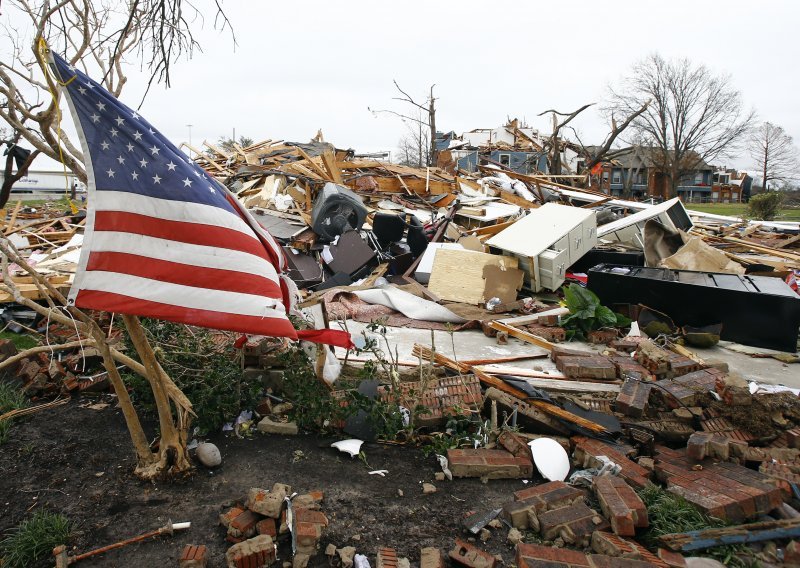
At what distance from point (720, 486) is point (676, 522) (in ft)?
1.66

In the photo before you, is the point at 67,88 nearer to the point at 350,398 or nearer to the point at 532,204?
the point at 350,398

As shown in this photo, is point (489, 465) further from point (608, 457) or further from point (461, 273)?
point (461, 273)

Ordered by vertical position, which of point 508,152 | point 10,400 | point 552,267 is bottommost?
point 10,400

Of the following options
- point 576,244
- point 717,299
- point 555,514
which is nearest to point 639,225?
point 576,244

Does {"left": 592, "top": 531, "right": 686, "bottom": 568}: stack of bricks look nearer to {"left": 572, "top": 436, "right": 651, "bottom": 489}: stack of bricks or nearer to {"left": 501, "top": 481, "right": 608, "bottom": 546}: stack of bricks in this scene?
{"left": 501, "top": 481, "right": 608, "bottom": 546}: stack of bricks

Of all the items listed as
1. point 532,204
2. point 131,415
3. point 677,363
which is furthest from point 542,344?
point 532,204

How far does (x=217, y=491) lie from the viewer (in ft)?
12.3

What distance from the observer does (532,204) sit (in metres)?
14.6

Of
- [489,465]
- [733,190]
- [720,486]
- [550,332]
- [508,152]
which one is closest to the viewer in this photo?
[720,486]

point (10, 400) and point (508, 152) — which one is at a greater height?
point (508, 152)

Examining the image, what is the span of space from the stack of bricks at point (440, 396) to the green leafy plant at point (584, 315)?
2417mm

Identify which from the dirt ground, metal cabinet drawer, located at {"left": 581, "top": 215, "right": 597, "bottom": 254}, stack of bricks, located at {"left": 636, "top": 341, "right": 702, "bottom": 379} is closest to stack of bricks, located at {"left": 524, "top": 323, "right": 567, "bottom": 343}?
stack of bricks, located at {"left": 636, "top": 341, "right": 702, "bottom": 379}

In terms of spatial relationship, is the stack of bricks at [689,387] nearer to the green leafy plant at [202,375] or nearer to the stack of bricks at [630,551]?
the stack of bricks at [630,551]

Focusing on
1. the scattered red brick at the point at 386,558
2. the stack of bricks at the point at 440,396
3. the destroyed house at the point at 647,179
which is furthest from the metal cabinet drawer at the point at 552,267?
the destroyed house at the point at 647,179
